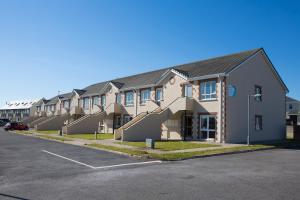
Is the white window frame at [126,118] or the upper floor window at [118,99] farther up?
the upper floor window at [118,99]

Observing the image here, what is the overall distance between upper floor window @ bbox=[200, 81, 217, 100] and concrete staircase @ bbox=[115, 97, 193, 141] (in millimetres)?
1329

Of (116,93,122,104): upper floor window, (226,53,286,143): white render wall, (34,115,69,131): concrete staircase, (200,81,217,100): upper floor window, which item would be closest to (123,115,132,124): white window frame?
(116,93,122,104): upper floor window

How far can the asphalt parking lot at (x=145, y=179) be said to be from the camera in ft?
24.8

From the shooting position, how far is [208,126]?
2514 cm

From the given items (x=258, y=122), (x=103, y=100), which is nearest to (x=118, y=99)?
(x=103, y=100)

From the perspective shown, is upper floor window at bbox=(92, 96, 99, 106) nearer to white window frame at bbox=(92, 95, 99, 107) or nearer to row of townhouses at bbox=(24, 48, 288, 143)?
white window frame at bbox=(92, 95, 99, 107)

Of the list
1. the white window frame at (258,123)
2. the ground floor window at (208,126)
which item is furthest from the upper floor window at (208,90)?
the white window frame at (258,123)

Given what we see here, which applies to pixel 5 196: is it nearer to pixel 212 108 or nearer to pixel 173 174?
pixel 173 174

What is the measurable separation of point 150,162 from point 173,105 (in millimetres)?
13910

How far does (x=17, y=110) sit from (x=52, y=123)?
64340 millimetres

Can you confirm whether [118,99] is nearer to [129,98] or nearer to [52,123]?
[129,98]

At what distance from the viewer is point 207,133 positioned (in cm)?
2519

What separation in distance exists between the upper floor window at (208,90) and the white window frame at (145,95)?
8664 millimetres

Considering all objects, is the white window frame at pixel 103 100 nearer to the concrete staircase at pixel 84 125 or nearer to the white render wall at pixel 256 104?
the concrete staircase at pixel 84 125
